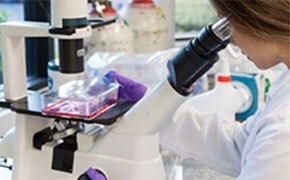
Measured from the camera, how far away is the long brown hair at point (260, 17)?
0.76 m

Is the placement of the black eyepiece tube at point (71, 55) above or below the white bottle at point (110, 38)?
above

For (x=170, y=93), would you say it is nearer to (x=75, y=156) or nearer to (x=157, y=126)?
(x=157, y=126)

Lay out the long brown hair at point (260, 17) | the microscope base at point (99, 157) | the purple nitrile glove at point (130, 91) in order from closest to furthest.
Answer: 1. the long brown hair at point (260, 17)
2. the microscope base at point (99, 157)
3. the purple nitrile glove at point (130, 91)

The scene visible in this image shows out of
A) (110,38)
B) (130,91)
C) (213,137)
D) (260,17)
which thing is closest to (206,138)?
(213,137)

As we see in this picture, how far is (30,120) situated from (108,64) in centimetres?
62

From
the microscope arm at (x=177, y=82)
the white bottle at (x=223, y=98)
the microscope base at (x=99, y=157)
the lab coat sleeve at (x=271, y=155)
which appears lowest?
the white bottle at (x=223, y=98)

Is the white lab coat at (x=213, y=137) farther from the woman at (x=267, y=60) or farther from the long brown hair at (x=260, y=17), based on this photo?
the long brown hair at (x=260, y=17)

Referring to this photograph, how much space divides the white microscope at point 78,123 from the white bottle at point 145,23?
0.75 m

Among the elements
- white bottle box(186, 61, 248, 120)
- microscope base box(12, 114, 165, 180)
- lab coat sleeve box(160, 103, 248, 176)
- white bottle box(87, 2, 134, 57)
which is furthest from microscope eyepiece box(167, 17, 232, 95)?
white bottle box(87, 2, 134, 57)

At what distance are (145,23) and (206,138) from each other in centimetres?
65

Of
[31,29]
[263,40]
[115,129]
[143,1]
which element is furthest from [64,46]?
[143,1]

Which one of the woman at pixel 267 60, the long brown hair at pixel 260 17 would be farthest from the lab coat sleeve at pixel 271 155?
the long brown hair at pixel 260 17

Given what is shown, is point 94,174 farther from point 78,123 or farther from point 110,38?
point 110,38

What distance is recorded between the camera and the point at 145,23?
1693 mm
